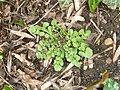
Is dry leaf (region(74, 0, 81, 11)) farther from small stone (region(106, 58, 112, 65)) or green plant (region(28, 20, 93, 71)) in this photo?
small stone (region(106, 58, 112, 65))

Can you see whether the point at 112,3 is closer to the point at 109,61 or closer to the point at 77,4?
the point at 77,4

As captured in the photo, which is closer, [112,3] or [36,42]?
[112,3]

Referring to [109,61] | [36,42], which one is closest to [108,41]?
[109,61]

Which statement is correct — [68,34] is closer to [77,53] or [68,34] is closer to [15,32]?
[77,53]

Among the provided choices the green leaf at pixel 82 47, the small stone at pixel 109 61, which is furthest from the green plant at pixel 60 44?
the small stone at pixel 109 61

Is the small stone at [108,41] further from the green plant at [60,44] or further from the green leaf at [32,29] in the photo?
the green leaf at [32,29]

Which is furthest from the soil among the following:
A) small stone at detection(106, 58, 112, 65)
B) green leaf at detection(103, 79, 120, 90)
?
green leaf at detection(103, 79, 120, 90)
